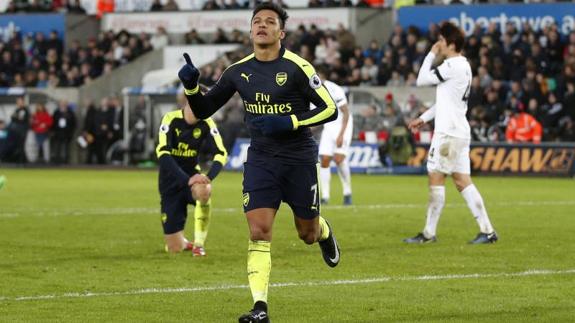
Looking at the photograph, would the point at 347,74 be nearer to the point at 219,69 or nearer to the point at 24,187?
the point at 219,69

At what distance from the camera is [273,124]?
375 inches

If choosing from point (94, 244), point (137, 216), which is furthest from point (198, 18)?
point (94, 244)

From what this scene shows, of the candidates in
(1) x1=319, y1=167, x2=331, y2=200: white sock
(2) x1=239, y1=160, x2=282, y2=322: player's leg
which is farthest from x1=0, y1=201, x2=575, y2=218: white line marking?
(2) x1=239, y1=160, x2=282, y2=322: player's leg

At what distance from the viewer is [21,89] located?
41.9 meters

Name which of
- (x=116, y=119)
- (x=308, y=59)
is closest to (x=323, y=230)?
(x=308, y=59)

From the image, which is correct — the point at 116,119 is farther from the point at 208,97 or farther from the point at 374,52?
the point at 208,97

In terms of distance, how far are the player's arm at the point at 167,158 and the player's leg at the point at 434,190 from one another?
295 cm

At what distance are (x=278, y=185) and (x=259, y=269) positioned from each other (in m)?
0.77

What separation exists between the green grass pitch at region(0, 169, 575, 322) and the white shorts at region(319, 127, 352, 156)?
869mm

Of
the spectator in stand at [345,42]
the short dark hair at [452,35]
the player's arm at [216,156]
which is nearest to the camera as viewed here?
the player's arm at [216,156]

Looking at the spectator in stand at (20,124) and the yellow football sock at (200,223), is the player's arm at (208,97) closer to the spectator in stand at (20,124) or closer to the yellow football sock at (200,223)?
the yellow football sock at (200,223)

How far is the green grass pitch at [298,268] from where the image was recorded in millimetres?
10102

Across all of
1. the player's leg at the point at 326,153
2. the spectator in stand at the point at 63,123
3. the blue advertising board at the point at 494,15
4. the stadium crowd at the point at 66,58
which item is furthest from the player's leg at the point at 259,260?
the stadium crowd at the point at 66,58

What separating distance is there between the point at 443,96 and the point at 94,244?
4326 millimetres
